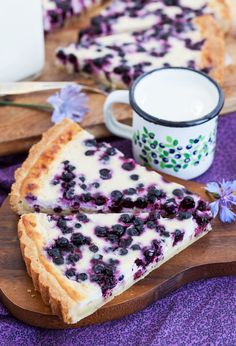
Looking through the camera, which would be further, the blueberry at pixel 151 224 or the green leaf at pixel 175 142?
the green leaf at pixel 175 142

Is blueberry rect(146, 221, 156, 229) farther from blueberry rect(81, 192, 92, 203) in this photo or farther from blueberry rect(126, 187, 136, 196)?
blueberry rect(81, 192, 92, 203)

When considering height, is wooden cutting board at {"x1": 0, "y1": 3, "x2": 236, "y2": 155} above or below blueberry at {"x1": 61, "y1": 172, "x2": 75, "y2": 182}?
below

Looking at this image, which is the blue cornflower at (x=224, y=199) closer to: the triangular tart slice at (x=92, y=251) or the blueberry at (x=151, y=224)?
the triangular tart slice at (x=92, y=251)

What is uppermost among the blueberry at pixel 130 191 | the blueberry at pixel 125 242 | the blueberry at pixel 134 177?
the blueberry at pixel 134 177

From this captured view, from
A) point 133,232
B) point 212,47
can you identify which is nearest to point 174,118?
point 133,232

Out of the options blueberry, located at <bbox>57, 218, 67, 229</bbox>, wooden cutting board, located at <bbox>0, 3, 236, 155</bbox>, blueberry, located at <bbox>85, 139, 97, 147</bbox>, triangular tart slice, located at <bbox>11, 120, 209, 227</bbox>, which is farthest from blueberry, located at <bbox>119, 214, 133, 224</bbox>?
wooden cutting board, located at <bbox>0, 3, 236, 155</bbox>

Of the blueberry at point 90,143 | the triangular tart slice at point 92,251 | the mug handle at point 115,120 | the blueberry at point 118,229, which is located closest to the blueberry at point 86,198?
the triangular tart slice at point 92,251
